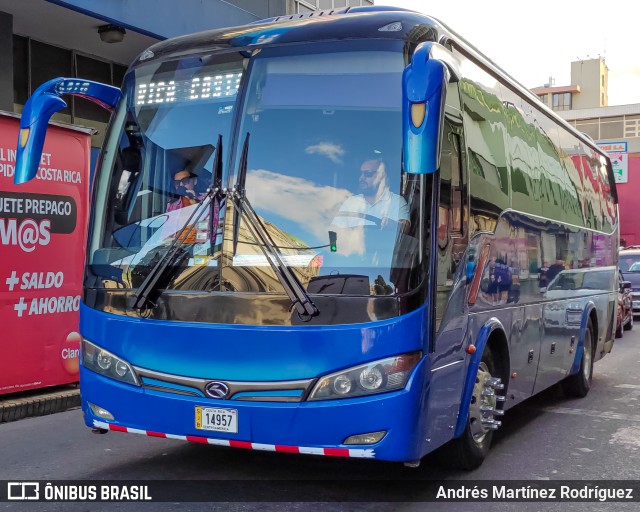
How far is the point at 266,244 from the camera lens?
5.01 meters

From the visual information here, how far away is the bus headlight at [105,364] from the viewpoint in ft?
17.4

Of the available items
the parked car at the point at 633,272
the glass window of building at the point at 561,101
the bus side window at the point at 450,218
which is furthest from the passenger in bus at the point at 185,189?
the glass window of building at the point at 561,101

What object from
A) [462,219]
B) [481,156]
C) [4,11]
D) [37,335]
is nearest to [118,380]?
[462,219]

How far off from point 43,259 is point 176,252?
378cm

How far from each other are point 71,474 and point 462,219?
3.25m

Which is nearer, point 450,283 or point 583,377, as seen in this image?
point 450,283

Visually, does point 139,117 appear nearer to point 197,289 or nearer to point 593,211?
point 197,289

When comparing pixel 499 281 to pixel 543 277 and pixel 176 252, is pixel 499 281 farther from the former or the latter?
pixel 176 252

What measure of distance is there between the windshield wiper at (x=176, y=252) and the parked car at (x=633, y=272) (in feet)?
67.0

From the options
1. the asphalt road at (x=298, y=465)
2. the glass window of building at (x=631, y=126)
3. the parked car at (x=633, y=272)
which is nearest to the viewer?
the asphalt road at (x=298, y=465)

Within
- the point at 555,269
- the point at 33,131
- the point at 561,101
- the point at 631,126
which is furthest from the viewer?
the point at 561,101

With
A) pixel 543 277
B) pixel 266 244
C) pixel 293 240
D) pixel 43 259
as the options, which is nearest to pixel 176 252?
pixel 266 244

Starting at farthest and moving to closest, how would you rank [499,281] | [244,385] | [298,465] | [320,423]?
[499,281]
[298,465]
[244,385]
[320,423]

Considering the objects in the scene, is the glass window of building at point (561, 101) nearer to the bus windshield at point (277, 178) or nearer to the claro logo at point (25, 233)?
the claro logo at point (25, 233)
